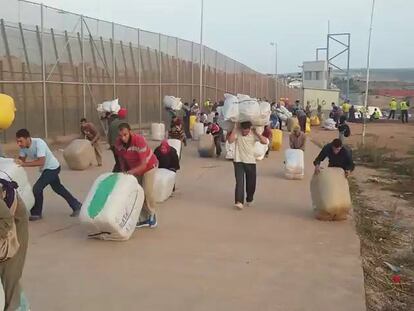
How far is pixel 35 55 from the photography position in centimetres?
1830

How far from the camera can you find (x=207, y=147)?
678 inches

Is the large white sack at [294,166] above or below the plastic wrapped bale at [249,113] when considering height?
below

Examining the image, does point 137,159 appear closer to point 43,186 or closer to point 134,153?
point 134,153

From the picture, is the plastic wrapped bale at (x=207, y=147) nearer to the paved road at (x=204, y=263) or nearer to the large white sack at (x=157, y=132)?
the large white sack at (x=157, y=132)

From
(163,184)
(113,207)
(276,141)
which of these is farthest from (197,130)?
(113,207)

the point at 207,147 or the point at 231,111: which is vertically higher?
the point at 231,111

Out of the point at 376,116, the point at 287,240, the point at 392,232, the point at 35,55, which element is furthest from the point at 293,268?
the point at 376,116

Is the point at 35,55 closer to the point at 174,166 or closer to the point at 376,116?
the point at 174,166

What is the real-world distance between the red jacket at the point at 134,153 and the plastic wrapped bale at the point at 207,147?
942 cm

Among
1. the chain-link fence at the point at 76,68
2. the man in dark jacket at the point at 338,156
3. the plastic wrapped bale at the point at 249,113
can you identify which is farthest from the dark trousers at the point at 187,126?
the man in dark jacket at the point at 338,156

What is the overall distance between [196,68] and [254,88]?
17456mm

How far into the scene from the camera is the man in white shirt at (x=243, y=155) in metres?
9.45

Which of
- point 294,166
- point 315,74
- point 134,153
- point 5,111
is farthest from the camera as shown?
point 315,74

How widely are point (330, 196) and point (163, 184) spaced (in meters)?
2.87
